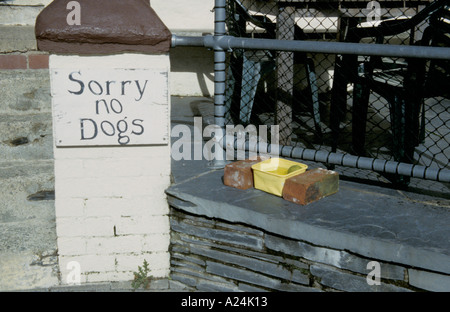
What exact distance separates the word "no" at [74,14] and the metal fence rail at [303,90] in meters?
0.53

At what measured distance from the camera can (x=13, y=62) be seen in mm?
2709

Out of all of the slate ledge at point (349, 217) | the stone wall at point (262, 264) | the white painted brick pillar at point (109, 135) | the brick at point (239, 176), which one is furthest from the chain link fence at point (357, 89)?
the white painted brick pillar at point (109, 135)

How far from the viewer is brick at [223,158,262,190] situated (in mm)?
2947

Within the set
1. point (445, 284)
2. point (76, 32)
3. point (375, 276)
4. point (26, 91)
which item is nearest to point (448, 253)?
point (445, 284)

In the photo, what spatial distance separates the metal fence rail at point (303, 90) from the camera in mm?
2688

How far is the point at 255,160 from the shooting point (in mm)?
Answer: 3115

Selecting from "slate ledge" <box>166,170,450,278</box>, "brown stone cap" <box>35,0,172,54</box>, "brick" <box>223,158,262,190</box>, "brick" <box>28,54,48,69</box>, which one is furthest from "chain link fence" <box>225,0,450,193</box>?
"brick" <box>28,54,48,69</box>

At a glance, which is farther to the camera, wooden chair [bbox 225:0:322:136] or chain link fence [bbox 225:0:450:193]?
wooden chair [bbox 225:0:322:136]

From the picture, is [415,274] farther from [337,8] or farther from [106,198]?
[337,8]

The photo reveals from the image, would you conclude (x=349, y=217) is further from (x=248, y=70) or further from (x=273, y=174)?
(x=248, y=70)

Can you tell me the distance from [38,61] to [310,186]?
61.9 inches

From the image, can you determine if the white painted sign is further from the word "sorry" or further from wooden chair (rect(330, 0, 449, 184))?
wooden chair (rect(330, 0, 449, 184))

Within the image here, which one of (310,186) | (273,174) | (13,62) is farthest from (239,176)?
(13,62)

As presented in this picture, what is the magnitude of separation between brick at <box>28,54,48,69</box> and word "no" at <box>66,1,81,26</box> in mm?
230
